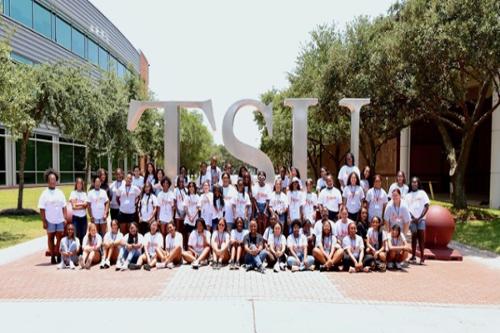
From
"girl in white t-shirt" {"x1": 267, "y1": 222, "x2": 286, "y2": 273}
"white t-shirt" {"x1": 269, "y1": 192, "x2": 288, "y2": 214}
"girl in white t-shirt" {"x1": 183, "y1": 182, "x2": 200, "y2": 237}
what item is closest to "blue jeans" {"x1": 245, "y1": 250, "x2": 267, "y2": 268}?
"girl in white t-shirt" {"x1": 267, "y1": 222, "x2": 286, "y2": 273}

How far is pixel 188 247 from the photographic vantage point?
9961 millimetres

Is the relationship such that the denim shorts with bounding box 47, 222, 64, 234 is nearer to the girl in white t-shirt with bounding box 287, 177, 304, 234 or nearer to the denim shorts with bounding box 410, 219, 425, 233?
the girl in white t-shirt with bounding box 287, 177, 304, 234

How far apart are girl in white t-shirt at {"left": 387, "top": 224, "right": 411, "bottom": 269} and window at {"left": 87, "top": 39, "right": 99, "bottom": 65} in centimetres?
3670

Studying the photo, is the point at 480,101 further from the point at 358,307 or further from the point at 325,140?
the point at 325,140

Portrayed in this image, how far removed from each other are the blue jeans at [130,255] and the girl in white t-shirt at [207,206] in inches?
64.9

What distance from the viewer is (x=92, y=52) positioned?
135ft

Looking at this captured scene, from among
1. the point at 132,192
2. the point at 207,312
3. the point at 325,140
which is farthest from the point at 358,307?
the point at 325,140

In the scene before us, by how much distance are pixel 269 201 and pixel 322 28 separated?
18721 mm

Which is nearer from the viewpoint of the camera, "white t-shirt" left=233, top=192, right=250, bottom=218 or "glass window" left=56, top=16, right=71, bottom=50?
"white t-shirt" left=233, top=192, right=250, bottom=218

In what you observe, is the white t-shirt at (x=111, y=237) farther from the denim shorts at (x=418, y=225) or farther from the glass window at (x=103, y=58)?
the glass window at (x=103, y=58)

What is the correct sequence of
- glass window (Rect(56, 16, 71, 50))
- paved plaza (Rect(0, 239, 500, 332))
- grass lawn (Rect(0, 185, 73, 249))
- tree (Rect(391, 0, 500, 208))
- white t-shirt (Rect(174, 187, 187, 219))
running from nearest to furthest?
paved plaza (Rect(0, 239, 500, 332))
white t-shirt (Rect(174, 187, 187, 219))
tree (Rect(391, 0, 500, 208))
grass lawn (Rect(0, 185, 73, 249))
glass window (Rect(56, 16, 71, 50))

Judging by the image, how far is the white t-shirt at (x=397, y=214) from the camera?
9.98 metres

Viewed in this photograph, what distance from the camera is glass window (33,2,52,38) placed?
3119 cm

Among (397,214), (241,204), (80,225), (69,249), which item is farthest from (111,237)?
(397,214)
